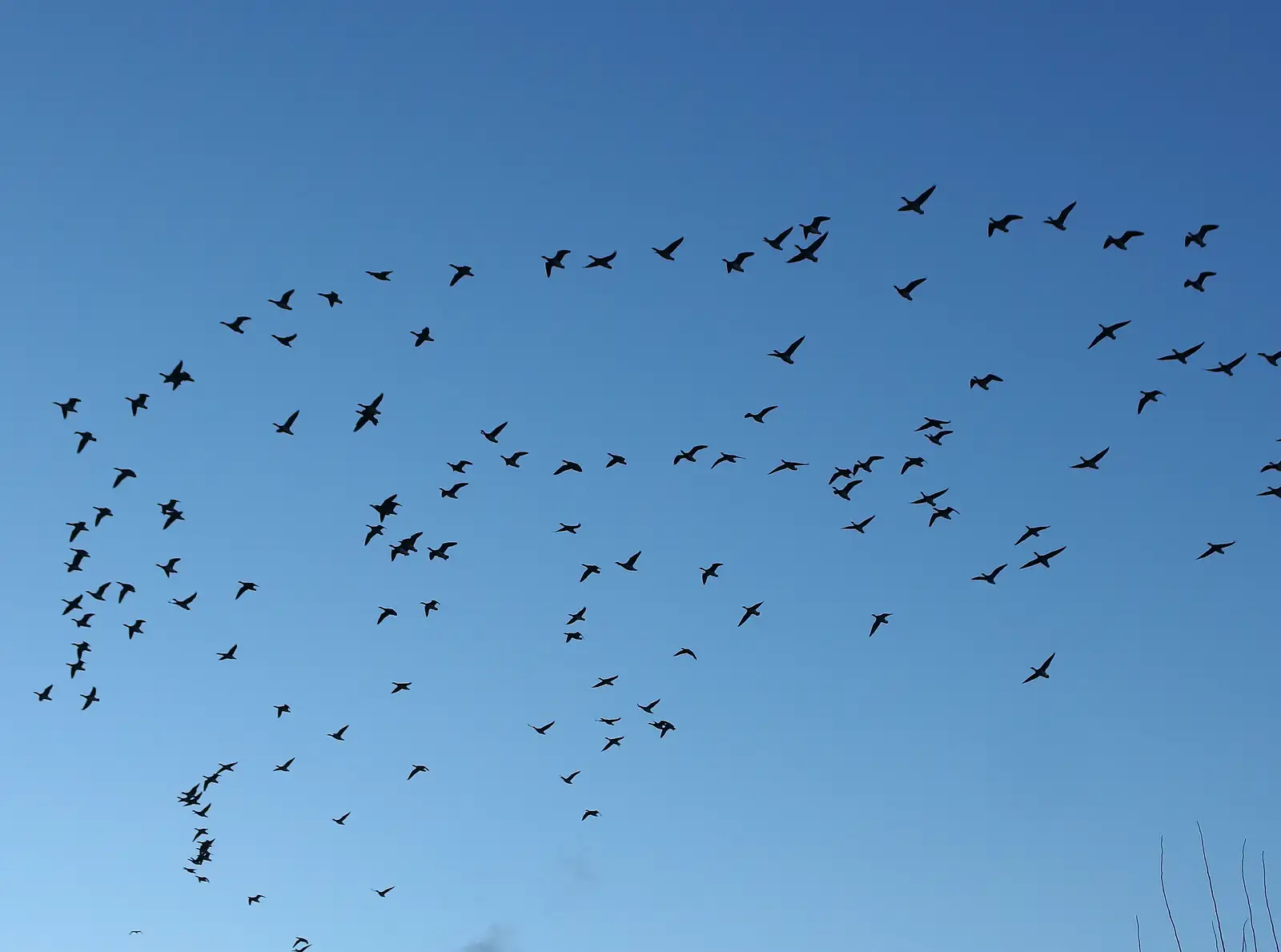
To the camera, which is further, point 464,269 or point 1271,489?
point 464,269

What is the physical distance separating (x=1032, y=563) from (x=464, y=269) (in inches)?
1265

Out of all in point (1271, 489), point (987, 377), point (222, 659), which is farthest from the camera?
point (222, 659)

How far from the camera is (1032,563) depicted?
235 ft

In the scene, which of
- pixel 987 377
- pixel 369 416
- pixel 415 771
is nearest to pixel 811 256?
pixel 987 377

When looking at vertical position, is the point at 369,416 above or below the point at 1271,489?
above

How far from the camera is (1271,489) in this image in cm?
6831

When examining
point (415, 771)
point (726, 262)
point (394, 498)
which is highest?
point (726, 262)

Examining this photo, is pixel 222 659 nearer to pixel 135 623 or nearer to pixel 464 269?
pixel 135 623

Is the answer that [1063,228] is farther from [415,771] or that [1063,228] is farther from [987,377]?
[415,771]

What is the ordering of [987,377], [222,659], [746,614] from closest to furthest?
[987,377], [746,614], [222,659]

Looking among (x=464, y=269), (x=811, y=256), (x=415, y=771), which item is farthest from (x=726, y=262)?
(x=415, y=771)

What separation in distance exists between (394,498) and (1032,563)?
3298 centimetres

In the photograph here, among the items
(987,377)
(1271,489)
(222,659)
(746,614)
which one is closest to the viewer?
(1271,489)

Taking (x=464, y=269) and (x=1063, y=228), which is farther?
(x=464, y=269)
